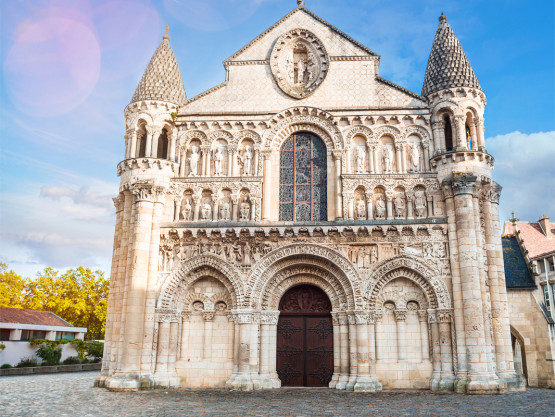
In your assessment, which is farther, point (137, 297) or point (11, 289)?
point (11, 289)

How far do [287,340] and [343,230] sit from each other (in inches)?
197

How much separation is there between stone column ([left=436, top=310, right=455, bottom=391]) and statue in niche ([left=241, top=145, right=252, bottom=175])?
962 cm

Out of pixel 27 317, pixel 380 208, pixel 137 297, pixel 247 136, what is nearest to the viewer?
pixel 137 297

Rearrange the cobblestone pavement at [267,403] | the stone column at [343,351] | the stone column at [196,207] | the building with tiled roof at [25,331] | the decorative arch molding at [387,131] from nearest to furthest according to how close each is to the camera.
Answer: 1. the cobblestone pavement at [267,403]
2. the stone column at [343,351]
3. the stone column at [196,207]
4. the decorative arch molding at [387,131]
5. the building with tiled roof at [25,331]

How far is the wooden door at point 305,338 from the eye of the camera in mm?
18719

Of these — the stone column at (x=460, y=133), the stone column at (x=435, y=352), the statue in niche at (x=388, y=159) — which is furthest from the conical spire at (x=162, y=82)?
the stone column at (x=435, y=352)

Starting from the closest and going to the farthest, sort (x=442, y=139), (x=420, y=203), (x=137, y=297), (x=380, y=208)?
(x=137, y=297) < (x=420, y=203) < (x=380, y=208) < (x=442, y=139)

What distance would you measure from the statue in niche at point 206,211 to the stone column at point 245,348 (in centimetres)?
417

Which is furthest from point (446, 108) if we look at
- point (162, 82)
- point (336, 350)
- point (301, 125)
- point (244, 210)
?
point (162, 82)

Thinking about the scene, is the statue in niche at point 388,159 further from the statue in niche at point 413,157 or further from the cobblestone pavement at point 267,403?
the cobblestone pavement at point 267,403

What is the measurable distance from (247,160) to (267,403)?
33.9 ft

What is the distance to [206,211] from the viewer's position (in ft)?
66.0

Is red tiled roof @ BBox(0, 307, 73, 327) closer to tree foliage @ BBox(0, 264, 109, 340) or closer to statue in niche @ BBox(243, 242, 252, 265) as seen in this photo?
tree foliage @ BBox(0, 264, 109, 340)

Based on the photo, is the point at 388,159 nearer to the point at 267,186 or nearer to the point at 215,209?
the point at 267,186
